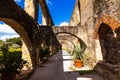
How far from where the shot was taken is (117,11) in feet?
19.3

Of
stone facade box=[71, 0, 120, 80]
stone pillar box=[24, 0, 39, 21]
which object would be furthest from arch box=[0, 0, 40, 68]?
stone facade box=[71, 0, 120, 80]

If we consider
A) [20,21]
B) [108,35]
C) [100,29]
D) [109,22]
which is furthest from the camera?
[100,29]

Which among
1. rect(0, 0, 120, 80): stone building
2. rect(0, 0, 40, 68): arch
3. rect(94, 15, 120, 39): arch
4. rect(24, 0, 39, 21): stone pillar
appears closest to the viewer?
rect(94, 15, 120, 39): arch

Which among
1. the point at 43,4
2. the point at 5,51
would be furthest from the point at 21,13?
the point at 43,4

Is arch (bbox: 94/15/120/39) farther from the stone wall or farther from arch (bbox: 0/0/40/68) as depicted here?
arch (bbox: 0/0/40/68)

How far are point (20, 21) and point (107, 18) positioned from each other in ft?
12.9

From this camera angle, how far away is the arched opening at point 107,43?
7.63m

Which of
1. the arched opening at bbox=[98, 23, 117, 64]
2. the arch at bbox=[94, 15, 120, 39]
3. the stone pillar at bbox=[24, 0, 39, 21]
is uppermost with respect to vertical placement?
the stone pillar at bbox=[24, 0, 39, 21]

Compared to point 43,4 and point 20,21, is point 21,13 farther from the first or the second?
point 43,4

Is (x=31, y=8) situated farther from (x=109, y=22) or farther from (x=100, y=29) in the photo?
(x=109, y=22)

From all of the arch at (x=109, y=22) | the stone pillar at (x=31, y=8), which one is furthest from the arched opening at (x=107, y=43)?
the stone pillar at (x=31, y=8)

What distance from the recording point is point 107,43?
323 inches

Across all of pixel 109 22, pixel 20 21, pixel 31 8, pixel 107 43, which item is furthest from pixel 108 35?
pixel 31 8

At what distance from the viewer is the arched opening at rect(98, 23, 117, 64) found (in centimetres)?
763
